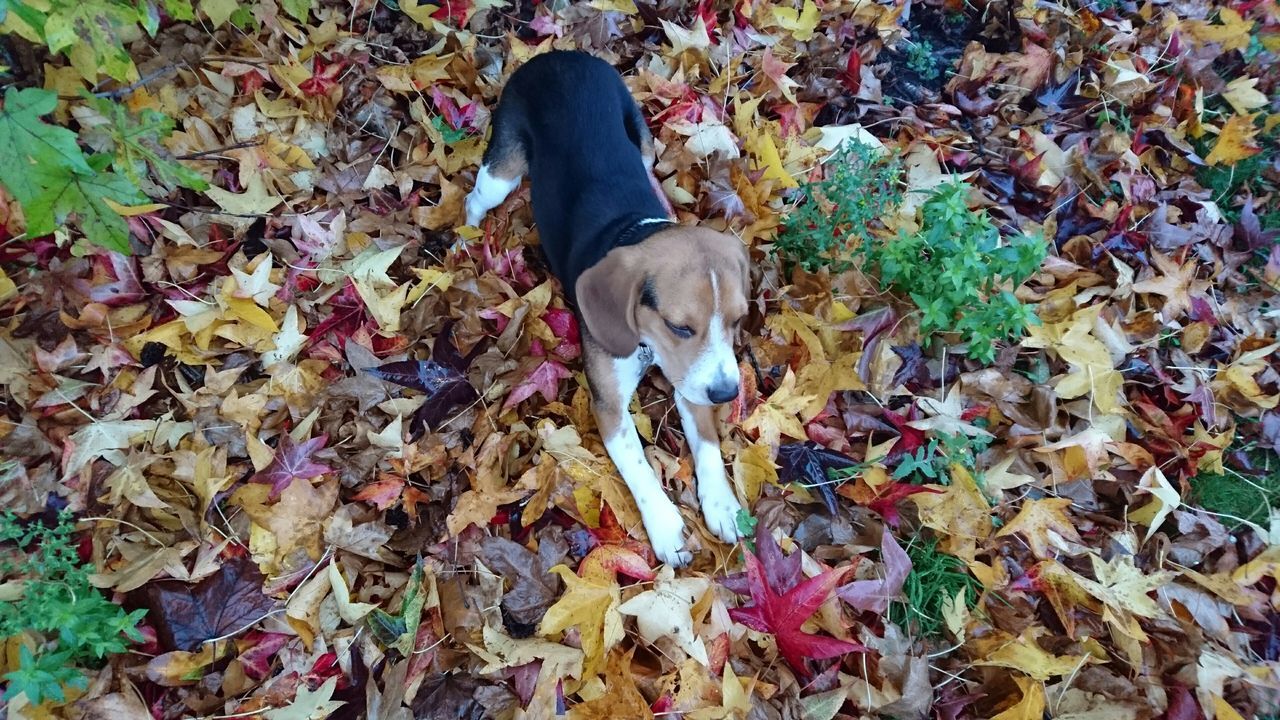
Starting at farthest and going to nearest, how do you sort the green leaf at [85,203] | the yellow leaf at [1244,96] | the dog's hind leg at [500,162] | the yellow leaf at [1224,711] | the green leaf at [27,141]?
the yellow leaf at [1244,96] < the dog's hind leg at [500,162] < the yellow leaf at [1224,711] < the green leaf at [85,203] < the green leaf at [27,141]

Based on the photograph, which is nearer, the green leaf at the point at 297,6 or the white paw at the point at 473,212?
the green leaf at the point at 297,6

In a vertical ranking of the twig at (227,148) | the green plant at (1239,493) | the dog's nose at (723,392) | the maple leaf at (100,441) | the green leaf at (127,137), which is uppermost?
the green leaf at (127,137)

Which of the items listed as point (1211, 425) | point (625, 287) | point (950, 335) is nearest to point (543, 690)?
point (625, 287)

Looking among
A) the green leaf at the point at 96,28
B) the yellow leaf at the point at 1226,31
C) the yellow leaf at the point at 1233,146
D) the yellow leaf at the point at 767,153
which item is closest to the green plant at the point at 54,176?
the green leaf at the point at 96,28

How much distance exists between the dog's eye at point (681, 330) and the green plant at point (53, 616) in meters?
2.21

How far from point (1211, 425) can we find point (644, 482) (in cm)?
265

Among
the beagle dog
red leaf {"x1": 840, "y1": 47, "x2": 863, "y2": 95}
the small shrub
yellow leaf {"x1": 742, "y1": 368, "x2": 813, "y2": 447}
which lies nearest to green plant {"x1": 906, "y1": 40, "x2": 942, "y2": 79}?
the small shrub

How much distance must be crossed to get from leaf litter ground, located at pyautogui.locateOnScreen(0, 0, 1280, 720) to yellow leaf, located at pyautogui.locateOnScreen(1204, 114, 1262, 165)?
2 cm

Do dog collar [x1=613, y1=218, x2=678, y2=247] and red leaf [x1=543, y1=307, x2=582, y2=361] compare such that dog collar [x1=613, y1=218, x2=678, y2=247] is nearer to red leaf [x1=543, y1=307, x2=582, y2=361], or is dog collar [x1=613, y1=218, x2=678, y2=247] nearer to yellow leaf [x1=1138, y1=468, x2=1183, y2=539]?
red leaf [x1=543, y1=307, x2=582, y2=361]

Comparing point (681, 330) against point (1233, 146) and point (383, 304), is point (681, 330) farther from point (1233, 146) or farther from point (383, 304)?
point (1233, 146)

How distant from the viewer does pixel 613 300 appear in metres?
2.79

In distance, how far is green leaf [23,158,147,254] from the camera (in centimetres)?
207

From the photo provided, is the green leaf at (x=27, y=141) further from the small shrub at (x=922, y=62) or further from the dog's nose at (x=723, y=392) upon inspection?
the small shrub at (x=922, y=62)

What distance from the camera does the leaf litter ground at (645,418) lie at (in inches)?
101
